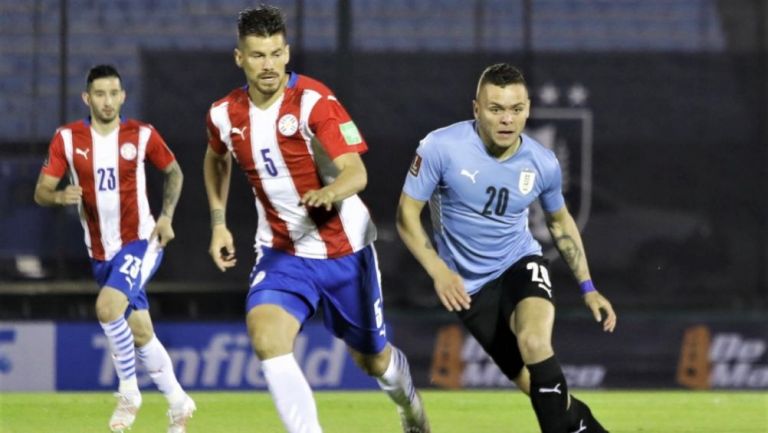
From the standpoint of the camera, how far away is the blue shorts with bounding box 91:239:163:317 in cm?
765

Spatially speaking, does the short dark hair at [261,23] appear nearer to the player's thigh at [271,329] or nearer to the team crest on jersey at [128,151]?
the player's thigh at [271,329]

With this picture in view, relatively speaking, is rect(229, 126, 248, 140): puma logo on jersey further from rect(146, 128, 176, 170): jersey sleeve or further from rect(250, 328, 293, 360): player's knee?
rect(146, 128, 176, 170): jersey sleeve

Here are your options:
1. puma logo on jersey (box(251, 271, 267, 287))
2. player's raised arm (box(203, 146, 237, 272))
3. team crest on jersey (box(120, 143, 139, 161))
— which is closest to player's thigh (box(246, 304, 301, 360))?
puma logo on jersey (box(251, 271, 267, 287))

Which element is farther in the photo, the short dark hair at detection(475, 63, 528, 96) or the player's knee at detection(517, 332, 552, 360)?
the short dark hair at detection(475, 63, 528, 96)

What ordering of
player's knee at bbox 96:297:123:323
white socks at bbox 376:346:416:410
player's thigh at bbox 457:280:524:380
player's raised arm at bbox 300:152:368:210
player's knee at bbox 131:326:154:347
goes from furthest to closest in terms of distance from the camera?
player's knee at bbox 131:326:154:347
player's knee at bbox 96:297:123:323
white socks at bbox 376:346:416:410
player's thigh at bbox 457:280:524:380
player's raised arm at bbox 300:152:368:210

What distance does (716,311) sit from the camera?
33.2 feet

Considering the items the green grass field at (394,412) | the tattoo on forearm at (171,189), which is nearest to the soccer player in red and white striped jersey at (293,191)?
the tattoo on forearm at (171,189)

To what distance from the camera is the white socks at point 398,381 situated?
6.53m

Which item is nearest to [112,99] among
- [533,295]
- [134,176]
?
[134,176]

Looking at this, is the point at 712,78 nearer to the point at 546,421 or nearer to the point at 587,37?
the point at 587,37

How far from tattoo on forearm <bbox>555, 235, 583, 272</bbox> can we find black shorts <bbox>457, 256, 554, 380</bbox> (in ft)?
0.31

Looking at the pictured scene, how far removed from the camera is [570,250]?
21.1 ft

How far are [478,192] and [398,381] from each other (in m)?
0.84

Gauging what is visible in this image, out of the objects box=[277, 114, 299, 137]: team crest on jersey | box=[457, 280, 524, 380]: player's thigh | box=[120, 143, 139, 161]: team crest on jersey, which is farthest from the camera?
box=[120, 143, 139, 161]: team crest on jersey
